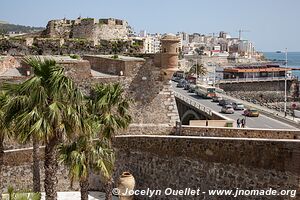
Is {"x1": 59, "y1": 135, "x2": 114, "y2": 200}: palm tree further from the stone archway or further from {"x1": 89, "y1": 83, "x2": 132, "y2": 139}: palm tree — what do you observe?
the stone archway

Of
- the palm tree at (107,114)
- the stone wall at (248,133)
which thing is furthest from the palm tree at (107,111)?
the stone wall at (248,133)

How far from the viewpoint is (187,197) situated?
674 inches

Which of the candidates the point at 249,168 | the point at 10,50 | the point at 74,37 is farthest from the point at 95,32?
the point at 249,168

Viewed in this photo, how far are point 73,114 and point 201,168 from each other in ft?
23.8

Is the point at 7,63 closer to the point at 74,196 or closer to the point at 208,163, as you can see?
the point at 74,196

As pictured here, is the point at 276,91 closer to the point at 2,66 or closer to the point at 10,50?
the point at 10,50

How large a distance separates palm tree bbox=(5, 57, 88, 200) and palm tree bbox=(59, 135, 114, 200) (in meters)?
1.02

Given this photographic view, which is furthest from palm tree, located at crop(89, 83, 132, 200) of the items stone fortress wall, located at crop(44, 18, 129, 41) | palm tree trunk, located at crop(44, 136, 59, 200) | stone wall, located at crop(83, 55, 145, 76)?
stone fortress wall, located at crop(44, 18, 129, 41)

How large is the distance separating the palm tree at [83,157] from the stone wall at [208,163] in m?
4.45

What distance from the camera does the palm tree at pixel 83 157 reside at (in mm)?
12461

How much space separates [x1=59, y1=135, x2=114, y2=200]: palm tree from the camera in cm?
1246

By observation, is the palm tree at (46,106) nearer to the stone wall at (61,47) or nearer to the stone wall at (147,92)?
the stone wall at (147,92)

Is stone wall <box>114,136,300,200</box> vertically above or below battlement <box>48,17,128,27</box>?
below

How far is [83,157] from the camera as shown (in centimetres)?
1262
